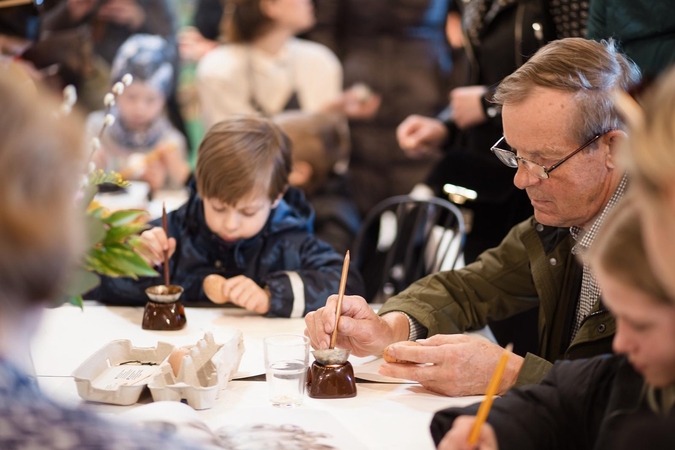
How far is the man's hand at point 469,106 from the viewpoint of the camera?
327 cm

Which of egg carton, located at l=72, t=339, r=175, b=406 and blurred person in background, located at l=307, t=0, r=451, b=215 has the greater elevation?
egg carton, located at l=72, t=339, r=175, b=406

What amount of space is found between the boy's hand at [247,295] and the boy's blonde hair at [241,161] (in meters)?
0.27

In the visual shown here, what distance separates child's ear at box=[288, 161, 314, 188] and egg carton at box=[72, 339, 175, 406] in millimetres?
2414

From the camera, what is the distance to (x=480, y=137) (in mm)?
3377

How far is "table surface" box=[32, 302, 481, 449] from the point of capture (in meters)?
1.67

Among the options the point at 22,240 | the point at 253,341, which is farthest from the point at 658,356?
the point at 253,341

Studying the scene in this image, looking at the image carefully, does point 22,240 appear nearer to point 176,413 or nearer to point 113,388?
point 176,413

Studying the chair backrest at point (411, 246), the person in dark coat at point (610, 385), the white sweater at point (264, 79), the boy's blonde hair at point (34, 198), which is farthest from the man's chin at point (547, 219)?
the white sweater at point (264, 79)

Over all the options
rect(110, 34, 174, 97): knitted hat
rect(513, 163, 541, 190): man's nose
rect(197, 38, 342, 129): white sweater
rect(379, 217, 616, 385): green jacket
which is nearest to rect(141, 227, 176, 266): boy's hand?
rect(379, 217, 616, 385): green jacket

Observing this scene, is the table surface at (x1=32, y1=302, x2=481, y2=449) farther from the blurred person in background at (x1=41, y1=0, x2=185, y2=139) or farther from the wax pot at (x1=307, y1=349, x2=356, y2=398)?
the blurred person in background at (x1=41, y1=0, x2=185, y2=139)

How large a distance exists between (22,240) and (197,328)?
1.34m

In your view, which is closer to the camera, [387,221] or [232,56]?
[387,221]

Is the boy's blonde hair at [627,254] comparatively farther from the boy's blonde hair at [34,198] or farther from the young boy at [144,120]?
the young boy at [144,120]

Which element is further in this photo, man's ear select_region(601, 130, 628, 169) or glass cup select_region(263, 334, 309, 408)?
man's ear select_region(601, 130, 628, 169)
